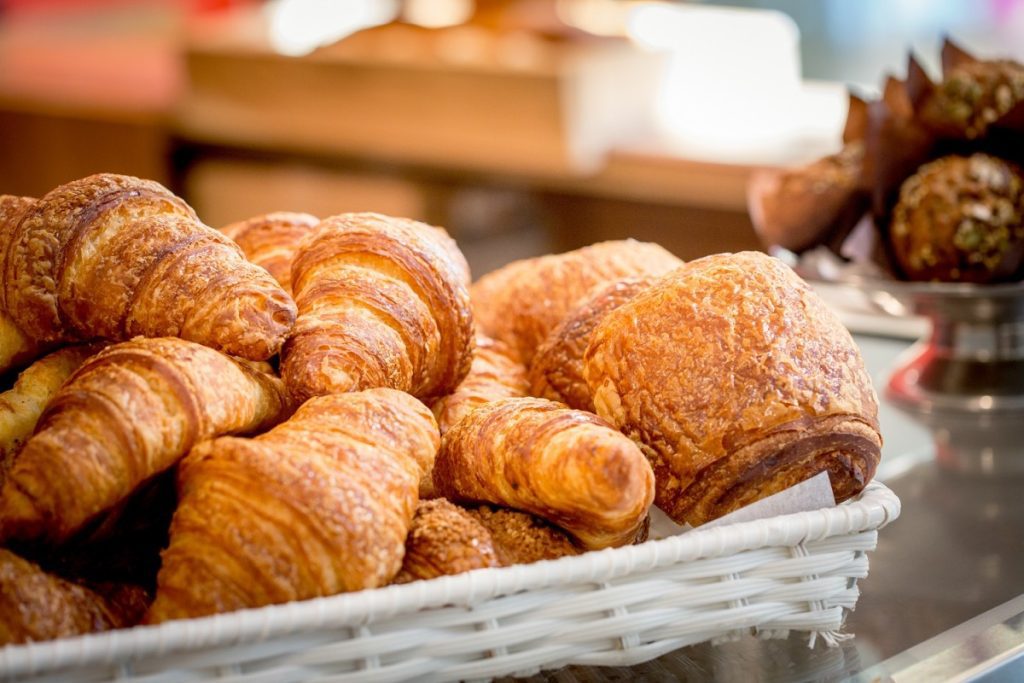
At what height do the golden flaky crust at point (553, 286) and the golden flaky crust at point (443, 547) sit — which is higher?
the golden flaky crust at point (443, 547)

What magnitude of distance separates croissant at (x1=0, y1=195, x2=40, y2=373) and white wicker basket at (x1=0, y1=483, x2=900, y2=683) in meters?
0.30

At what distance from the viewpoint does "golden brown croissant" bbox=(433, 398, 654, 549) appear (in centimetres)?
73

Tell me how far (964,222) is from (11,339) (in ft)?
3.15

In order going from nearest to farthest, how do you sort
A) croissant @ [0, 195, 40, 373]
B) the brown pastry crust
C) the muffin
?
the brown pastry crust → croissant @ [0, 195, 40, 373] → the muffin

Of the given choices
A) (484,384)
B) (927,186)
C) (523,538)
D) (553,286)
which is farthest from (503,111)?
(523,538)

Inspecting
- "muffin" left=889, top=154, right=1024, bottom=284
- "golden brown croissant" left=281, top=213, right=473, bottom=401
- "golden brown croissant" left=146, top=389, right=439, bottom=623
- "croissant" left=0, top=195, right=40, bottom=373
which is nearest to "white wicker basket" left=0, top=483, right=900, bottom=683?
"golden brown croissant" left=146, top=389, right=439, bottom=623

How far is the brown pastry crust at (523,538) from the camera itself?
2.53 feet

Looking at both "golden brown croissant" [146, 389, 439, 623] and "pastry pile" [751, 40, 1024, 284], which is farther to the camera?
"pastry pile" [751, 40, 1024, 284]

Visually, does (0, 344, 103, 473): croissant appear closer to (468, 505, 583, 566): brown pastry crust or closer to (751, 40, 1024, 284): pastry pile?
(468, 505, 583, 566): brown pastry crust

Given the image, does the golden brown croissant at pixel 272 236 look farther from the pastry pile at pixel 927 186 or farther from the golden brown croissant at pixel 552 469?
the pastry pile at pixel 927 186

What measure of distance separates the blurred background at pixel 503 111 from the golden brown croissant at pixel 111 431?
7.25 feet

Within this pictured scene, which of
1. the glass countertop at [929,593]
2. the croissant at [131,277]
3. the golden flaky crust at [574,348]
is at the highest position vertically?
the croissant at [131,277]

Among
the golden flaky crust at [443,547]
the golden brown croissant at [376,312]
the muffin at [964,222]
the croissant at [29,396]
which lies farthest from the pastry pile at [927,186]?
the croissant at [29,396]

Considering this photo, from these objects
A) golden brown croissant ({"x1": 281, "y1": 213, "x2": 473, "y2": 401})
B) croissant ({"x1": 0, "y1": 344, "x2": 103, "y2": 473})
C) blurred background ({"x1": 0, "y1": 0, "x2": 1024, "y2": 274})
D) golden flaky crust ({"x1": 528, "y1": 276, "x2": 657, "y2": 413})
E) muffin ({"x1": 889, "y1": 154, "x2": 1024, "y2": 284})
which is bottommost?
blurred background ({"x1": 0, "y1": 0, "x2": 1024, "y2": 274})
